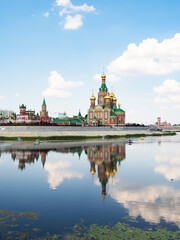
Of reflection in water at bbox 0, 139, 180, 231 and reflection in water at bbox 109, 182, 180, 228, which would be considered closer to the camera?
reflection in water at bbox 109, 182, 180, 228

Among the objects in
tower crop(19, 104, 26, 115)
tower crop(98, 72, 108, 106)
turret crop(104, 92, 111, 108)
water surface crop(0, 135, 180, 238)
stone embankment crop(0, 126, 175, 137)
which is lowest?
water surface crop(0, 135, 180, 238)

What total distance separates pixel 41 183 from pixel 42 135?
58584 mm

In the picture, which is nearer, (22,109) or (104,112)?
(104,112)

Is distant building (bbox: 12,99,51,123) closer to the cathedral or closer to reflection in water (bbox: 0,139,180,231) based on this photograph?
the cathedral

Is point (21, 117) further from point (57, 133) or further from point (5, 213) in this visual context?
point (5, 213)

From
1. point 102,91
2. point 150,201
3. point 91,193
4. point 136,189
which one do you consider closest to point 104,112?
point 102,91

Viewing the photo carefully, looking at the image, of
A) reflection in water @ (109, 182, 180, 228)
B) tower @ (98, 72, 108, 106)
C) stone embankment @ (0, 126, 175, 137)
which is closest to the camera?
reflection in water @ (109, 182, 180, 228)

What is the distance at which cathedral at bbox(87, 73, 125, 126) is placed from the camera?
12900 cm

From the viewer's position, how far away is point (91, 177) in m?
25.9

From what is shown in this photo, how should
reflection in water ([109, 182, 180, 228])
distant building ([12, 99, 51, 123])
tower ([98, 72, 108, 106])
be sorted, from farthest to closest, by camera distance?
tower ([98, 72, 108, 106]) < distant building ([12, 99, 51, 123]) < reflection in water ([109, 182, 180, 228])

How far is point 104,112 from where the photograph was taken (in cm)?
12962

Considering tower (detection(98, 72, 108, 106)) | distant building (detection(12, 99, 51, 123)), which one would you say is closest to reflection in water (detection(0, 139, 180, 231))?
distant building (detection(12, 99, 51, 123))

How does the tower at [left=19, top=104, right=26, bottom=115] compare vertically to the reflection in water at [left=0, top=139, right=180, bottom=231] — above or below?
above

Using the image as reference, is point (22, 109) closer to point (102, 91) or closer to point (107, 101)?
point (102, 91)
